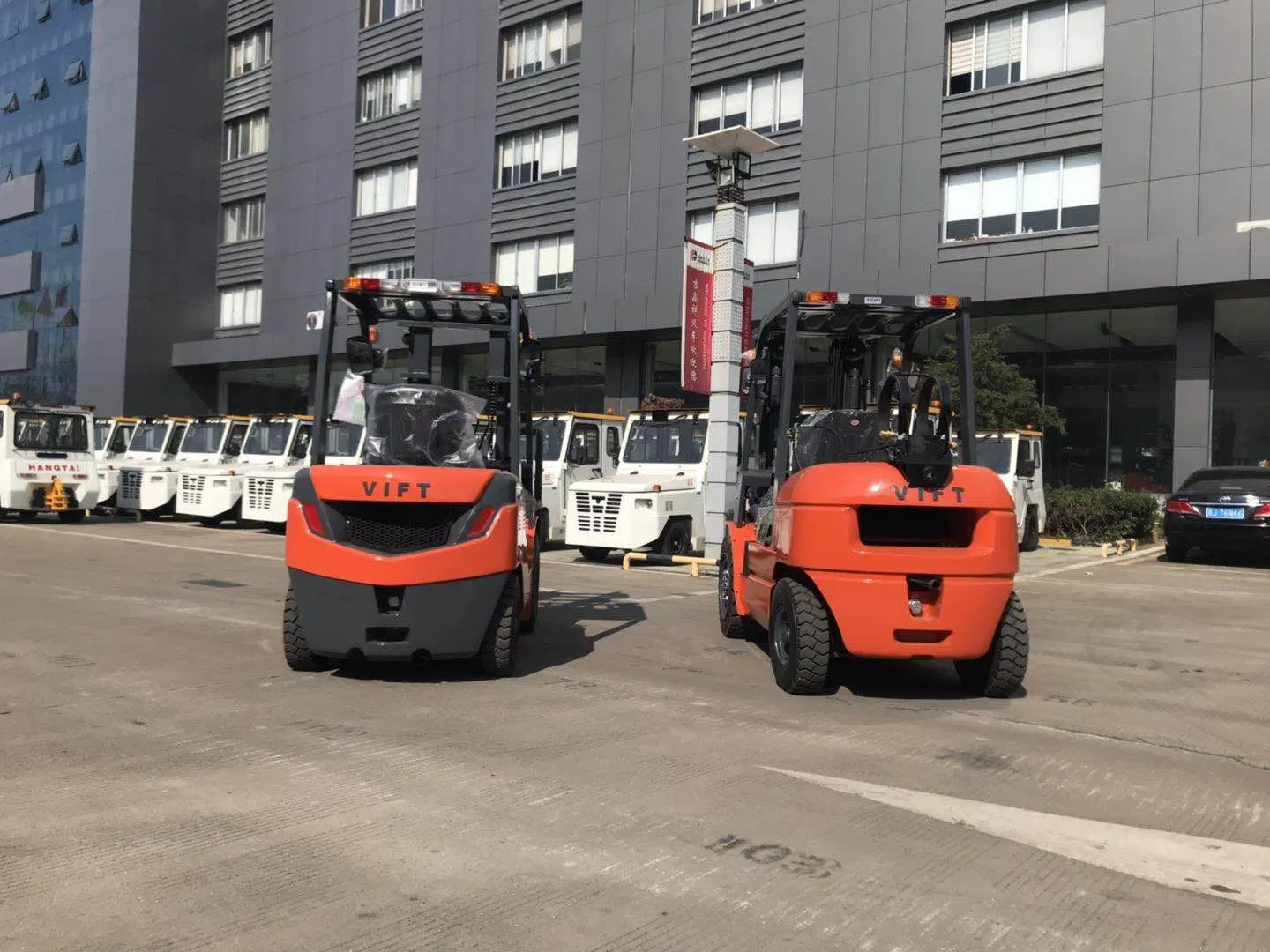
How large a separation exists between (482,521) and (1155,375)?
20.6 meters

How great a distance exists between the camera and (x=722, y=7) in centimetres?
2802

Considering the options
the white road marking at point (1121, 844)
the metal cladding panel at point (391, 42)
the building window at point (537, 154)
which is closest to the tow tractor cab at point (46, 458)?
the building window at point (537, 154)

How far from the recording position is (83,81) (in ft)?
150

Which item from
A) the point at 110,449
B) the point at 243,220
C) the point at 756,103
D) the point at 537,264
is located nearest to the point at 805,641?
the point at 756,103

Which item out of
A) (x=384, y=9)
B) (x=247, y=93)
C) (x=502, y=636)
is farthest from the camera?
(x=247, y=93)

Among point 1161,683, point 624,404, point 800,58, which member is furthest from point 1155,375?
point 1161,683

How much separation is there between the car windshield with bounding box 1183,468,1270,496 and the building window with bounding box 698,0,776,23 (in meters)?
15.9

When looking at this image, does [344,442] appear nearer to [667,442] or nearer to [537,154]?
[667,442]

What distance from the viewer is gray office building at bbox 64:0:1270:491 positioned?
72.6ft

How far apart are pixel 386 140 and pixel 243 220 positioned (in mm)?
9311

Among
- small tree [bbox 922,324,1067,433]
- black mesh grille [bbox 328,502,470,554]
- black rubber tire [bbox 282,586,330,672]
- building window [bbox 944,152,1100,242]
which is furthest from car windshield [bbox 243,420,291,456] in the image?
black mesh grille [bbox 328,502,470,554]

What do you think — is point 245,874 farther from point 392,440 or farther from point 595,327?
point 595,327

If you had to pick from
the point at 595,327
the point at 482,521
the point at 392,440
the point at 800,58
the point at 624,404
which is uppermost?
the point at 800,58

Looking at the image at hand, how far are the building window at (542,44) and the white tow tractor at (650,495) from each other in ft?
57.0
